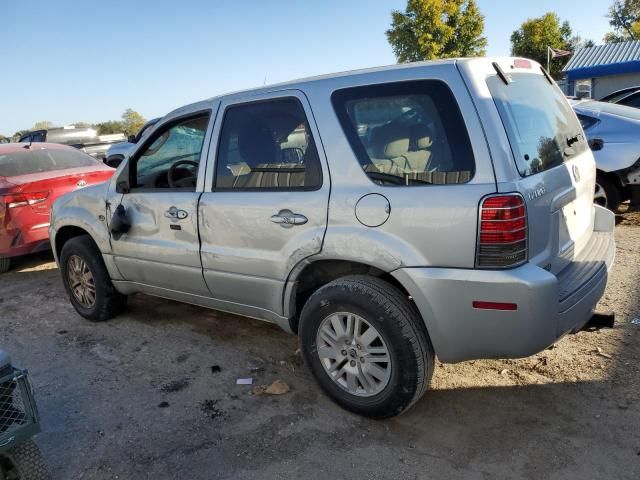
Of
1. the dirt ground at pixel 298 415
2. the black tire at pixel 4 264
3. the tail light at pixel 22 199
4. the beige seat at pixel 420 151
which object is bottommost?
the dirt ground at pixel 298 415

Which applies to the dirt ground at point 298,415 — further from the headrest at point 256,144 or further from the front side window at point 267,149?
the headrest at point 256,144

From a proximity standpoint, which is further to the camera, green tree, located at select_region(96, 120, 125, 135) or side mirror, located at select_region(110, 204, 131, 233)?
Result: green tree, located at select_region(96, 120, 125, 135)

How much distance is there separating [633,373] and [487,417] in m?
1.06

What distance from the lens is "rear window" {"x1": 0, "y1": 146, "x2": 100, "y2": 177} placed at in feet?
21.5

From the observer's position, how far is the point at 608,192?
20.6 ft

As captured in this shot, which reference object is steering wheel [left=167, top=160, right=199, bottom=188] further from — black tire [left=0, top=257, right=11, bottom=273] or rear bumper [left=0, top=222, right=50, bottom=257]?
black tire [left=0, top=257, right=11, bottom=273]

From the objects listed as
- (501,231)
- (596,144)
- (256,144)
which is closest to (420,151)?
(501,231)

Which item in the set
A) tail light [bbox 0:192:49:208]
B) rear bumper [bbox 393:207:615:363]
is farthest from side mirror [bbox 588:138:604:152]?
tail light [bbox 0:192:49:208]

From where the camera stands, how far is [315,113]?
2.98 metres

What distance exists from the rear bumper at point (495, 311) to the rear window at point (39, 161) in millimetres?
5750

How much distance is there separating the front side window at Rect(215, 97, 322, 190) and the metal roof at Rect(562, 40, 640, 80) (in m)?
24.9

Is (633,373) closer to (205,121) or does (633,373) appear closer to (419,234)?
(419,234)

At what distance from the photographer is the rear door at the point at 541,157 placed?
8.20 ft

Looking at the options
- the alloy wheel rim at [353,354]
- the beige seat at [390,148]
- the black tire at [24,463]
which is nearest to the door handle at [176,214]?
the alloy wheel rim at [353,354]
